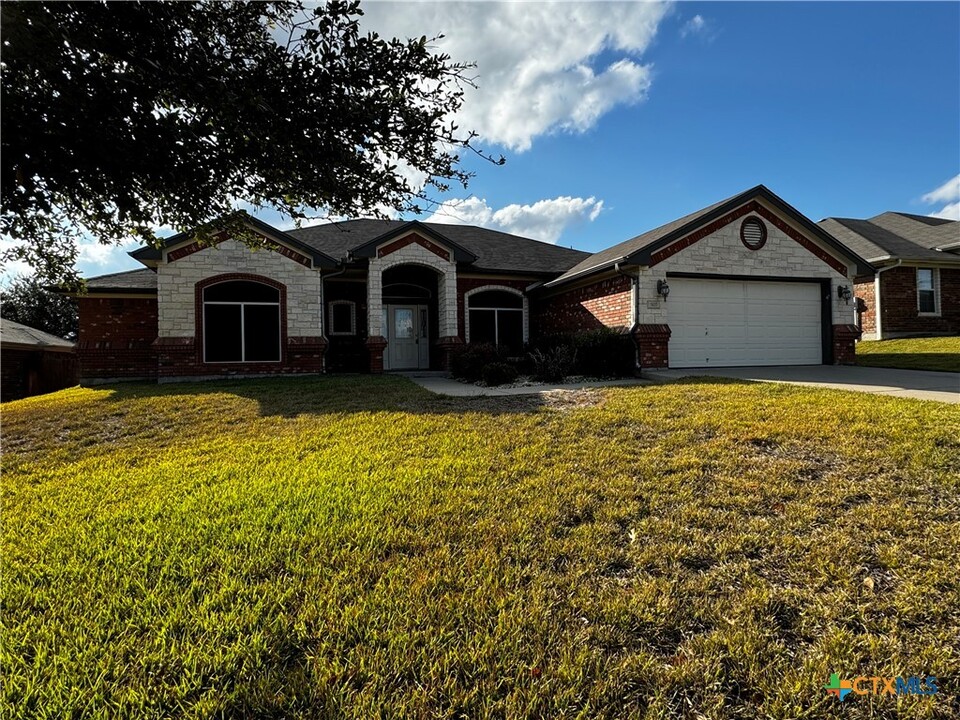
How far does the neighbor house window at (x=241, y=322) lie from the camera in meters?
13.4

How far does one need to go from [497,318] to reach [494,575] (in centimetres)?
1435

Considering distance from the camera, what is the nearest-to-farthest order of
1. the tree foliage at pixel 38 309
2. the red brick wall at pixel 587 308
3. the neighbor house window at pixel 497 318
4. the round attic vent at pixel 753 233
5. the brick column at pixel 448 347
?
the red brick wall at pixel 587 308 → the round attic vent at pixel 753 233 → the brick column at pixel 448 347 → the neighbor house window at pixel 497 318 → the tree foliage at pixel 38 309

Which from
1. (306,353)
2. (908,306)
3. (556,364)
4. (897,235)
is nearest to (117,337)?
(306,353)

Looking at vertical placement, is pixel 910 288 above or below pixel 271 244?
below

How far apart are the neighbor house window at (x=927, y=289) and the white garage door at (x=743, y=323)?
9297 mm

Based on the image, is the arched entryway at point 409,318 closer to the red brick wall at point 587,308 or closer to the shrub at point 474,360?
the shrub at point 474,360

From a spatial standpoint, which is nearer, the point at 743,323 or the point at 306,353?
the point at 743,323

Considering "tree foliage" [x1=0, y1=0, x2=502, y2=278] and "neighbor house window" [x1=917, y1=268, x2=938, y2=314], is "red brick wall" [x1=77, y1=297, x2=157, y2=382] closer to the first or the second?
"tree foliage" [x1=0, y1=0, x2=502, y2=278]

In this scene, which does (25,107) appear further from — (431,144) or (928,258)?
(928,258)

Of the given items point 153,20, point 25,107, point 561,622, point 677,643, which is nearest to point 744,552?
point 677,643

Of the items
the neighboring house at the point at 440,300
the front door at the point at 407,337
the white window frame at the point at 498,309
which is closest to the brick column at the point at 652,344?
the neighboring house at the point at 440,300

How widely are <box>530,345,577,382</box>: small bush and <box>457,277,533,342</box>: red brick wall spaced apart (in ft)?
12.1

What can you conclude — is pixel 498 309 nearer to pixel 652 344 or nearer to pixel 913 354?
pixel 652 344

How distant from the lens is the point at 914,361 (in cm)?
1299
